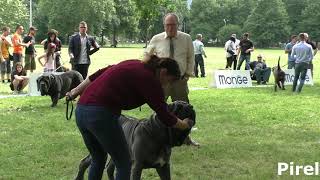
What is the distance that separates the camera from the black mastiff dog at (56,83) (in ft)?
39.3

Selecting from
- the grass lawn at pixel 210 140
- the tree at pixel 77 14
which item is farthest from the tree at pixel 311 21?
the grass lawn at pixel 210 140

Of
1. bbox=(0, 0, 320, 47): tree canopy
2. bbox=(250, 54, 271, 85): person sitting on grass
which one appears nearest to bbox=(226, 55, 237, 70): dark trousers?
bbox=(250, 54, 271, 85): person sitting on grass

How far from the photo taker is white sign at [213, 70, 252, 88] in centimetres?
1823

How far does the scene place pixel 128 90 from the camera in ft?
13.9

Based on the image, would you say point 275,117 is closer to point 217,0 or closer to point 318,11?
point 318,11

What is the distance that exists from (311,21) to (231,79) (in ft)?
287

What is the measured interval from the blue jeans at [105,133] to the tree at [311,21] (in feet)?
326

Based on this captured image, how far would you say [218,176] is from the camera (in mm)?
6621

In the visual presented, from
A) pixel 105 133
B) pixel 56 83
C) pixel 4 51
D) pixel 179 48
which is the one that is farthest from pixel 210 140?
pixel 4 51

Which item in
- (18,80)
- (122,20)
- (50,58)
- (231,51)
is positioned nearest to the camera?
(50,58)

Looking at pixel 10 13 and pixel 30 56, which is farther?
pixel 10 13

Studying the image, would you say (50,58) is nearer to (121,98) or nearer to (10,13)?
(121,98)

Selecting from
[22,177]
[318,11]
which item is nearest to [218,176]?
[22,177]

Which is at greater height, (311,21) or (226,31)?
(311,21)
